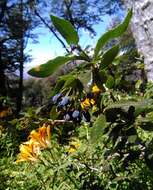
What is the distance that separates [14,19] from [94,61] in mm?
25338

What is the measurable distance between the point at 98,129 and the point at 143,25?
0.48 meters

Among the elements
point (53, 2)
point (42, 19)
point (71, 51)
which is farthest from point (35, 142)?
point (53, 2)

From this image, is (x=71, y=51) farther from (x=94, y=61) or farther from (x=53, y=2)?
(x=53, y=2)

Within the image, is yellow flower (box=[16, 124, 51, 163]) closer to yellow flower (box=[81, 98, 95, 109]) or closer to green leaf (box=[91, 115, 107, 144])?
yellow flower (box=[81, 98, 95, 109])

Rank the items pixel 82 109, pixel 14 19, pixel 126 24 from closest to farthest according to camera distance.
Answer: pixel 126 24, pixel 82 109, pixel 14 19

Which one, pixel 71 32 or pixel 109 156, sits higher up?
pixel 71 32

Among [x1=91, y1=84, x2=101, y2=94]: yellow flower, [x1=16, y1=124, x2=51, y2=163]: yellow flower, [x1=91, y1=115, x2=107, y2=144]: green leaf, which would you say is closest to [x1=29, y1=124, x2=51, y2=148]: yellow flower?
[x1=16, y1=124, x2=51, y2=163]: yellow flower

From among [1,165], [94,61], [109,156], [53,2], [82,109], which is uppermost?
[53,2]

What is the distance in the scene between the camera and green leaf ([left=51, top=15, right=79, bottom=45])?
140cm

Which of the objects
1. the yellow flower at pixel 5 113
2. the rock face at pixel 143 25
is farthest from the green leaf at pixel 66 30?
the yellow flower at pixel 5 113

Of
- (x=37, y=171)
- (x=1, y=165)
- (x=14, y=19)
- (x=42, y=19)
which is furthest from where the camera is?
(x=42, y=19)

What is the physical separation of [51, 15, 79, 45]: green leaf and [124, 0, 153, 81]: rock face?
42 cm

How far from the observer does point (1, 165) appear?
12.2 ft

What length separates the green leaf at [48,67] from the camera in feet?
4.67
